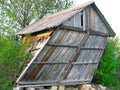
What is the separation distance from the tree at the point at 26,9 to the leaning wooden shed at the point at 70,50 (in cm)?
960

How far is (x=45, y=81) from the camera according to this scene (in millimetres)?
12430

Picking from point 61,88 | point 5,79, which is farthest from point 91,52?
point 5,79

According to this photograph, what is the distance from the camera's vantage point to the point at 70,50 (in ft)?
43.6

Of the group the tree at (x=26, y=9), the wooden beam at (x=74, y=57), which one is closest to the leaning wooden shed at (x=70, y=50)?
the wooden beam at (x=74, y=57)

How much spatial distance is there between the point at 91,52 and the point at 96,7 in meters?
2.71

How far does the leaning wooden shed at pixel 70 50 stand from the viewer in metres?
12.0

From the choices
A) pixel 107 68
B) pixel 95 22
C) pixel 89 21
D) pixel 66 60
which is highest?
pixel 89 21

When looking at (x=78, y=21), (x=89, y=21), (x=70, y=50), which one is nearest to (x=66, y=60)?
(x=70, y=50)

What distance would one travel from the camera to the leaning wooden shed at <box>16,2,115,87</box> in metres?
12.0

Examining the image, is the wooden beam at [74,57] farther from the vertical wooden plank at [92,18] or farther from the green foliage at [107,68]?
the green foliage at [107,68]

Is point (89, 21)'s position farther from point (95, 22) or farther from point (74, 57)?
point (74, 57)

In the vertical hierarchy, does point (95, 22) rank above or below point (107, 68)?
above

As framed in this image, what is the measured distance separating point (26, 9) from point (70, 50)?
11.4 metres

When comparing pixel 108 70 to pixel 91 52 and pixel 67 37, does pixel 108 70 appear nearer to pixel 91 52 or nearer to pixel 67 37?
pixel 91 52
